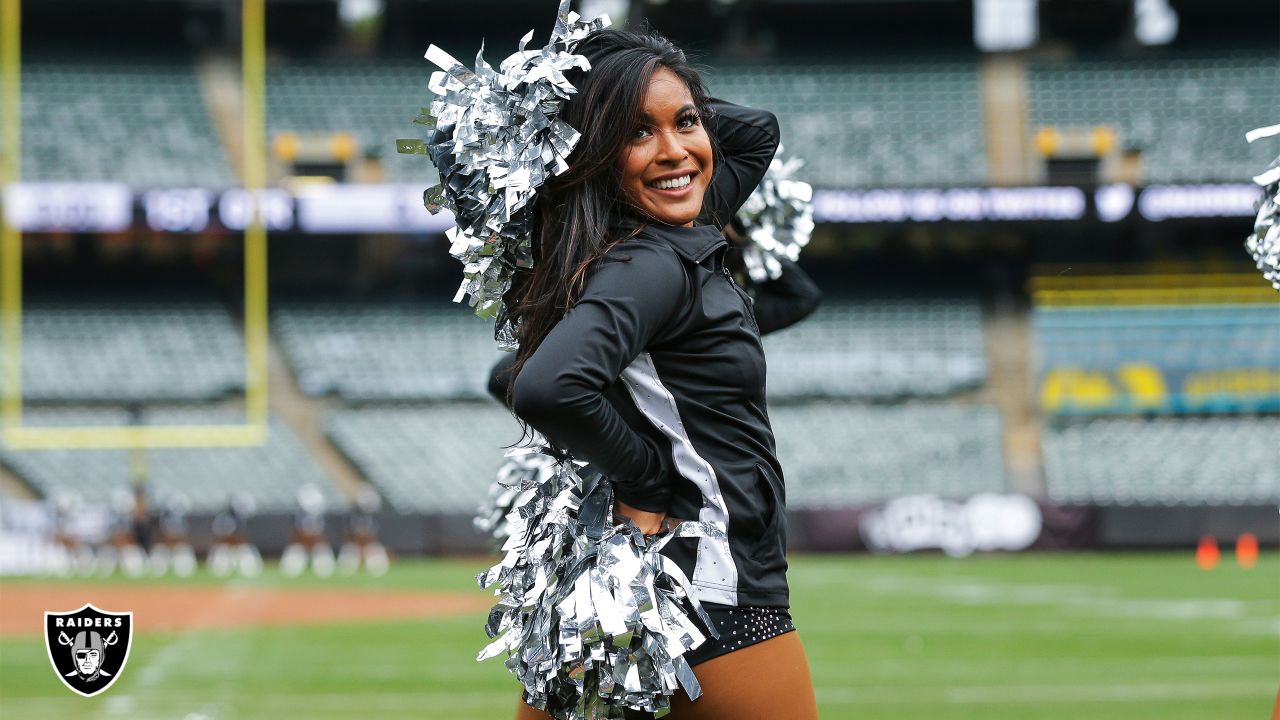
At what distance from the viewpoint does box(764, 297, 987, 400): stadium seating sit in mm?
20188

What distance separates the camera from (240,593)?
12.9 meters

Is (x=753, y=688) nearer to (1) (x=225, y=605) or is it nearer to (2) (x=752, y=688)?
(2) (x=752, y=688)

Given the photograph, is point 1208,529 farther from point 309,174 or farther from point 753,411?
point 753,411

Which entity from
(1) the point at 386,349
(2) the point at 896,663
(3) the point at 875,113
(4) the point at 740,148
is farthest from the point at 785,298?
(3) the point at 875,113

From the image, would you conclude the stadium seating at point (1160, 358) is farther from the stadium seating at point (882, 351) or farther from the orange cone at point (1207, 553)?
the orange cone at point (1207, 553)

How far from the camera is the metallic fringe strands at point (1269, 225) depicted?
260 centimetres

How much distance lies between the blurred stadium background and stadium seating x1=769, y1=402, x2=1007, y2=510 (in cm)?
4

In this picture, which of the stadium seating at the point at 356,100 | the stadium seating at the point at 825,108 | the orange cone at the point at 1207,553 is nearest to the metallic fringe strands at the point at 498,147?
the orange cone at the point at 1207,553

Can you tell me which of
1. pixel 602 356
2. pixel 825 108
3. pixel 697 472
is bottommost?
pixel 697 472

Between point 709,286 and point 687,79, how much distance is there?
308mm

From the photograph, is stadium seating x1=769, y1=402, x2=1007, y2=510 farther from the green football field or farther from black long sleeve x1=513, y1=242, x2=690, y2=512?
Result: black long sleeve x1=513, y1=242, x2=690, y2=512

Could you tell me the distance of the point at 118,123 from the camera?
70.7 ft

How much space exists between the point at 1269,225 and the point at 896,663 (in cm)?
548

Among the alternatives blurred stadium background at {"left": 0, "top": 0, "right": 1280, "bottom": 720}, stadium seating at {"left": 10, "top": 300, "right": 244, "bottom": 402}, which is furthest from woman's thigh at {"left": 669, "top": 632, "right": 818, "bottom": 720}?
stadium seating at {"left": 10, "top": 300, "right": 244, "bottom": 402}
